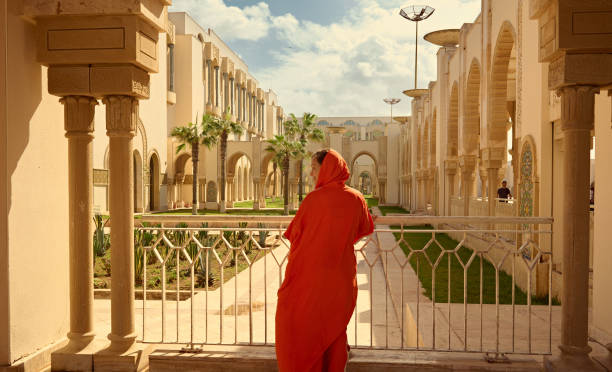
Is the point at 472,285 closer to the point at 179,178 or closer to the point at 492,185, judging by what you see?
the point at 492,185

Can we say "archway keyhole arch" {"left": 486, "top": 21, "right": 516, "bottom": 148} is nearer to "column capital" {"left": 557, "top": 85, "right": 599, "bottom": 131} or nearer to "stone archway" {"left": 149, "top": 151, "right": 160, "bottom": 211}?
"column capital" {"left": 557, "top": 85, "right": 599, "bottom": 131}

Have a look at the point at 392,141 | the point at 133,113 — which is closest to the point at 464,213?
the point at 133,113

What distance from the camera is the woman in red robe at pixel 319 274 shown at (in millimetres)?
2447

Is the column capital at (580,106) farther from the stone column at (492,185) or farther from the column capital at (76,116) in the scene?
the stone column at (492,185)

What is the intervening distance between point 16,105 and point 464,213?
12269 millimetres

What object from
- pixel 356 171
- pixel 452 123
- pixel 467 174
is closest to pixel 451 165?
pixel 452 123

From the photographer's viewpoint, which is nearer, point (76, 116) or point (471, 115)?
point (76, 116)

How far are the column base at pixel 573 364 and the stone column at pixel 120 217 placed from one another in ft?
→ 8.91

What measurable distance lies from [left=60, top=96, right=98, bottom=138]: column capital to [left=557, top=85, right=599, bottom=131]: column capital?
3.10 meters

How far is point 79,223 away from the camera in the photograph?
321 centimetres

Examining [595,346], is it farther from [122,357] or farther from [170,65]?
[170,65]

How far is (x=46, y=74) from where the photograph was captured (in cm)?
320

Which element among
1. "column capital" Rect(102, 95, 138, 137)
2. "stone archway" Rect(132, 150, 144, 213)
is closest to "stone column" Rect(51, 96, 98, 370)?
"column capital" Rect(102, 95, 138, 137)

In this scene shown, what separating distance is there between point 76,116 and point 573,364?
3.51 meters
